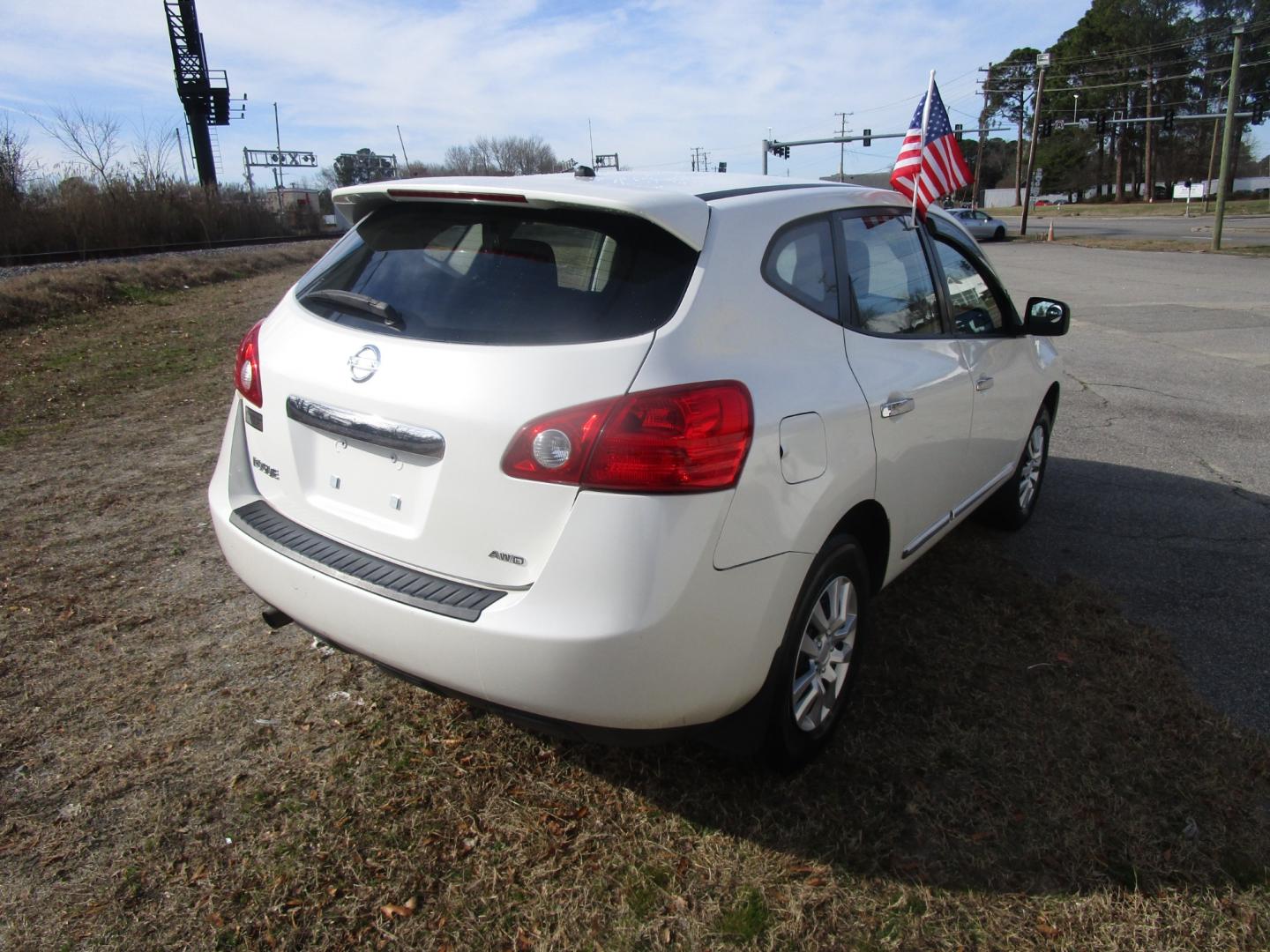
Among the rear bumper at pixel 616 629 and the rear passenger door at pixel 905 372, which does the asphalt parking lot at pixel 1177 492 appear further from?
the rear bumper at pixel 616 629

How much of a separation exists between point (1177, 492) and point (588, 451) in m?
4.85

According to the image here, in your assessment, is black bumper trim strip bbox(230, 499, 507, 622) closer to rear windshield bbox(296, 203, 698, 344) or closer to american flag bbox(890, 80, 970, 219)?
rear windshield bbox(296, 203, 698, 344)

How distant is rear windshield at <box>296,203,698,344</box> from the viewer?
2279 mm

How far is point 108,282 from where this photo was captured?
14914 millimetres

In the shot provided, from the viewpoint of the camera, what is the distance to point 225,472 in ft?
9.45

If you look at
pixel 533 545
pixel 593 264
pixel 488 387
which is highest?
pixel 593 264

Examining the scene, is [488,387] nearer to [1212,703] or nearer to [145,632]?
[145,632]

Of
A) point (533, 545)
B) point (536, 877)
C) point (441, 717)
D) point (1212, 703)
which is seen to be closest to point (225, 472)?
point (441, 717)

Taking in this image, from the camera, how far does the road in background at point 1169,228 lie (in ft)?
114

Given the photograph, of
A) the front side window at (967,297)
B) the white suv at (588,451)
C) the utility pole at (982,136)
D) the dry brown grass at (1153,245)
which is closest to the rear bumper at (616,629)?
the white suv at (588,451)

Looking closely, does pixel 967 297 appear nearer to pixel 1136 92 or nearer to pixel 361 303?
pixel 361 303

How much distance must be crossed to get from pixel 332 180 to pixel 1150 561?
6553 centimetres

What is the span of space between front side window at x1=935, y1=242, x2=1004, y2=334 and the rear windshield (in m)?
1.85

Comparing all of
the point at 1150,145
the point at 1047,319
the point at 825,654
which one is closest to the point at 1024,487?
the point at 1047,319
